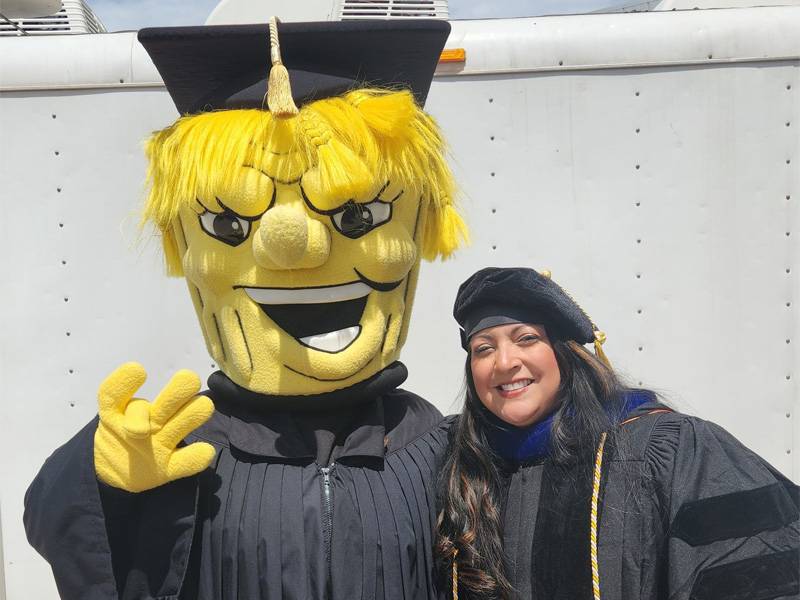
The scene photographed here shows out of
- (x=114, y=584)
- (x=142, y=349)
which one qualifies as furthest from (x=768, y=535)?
(x=142, y=349)

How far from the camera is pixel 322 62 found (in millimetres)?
1563

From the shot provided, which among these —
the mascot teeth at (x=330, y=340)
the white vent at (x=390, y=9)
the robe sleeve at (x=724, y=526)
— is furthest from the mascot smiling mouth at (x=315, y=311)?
the white vent at (x=390, y=9)

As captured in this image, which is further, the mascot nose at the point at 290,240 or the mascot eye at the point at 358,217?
the mascot eye at the point at 358,217

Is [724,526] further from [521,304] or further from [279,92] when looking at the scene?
[279,92]

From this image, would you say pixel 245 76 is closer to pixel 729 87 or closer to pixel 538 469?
pixel 538 469

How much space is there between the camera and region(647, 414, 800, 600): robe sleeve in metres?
1.39

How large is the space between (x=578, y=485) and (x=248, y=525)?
0.68 metres

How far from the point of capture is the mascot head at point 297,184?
4.83 ft

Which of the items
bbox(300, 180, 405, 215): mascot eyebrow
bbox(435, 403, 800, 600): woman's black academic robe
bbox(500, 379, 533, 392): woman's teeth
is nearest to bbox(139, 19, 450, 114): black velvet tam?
bbox(300, 180, 405, 215): mascot eyebrow

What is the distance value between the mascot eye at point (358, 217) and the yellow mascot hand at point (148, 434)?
0.44 metres

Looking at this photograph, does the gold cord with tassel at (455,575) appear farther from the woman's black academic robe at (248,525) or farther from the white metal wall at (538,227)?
the white metal wall at (538,227)

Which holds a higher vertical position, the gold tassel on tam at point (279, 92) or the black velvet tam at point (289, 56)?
the black velvet tam at point (289, 56)

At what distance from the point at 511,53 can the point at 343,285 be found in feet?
4.87

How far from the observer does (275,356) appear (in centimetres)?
155
